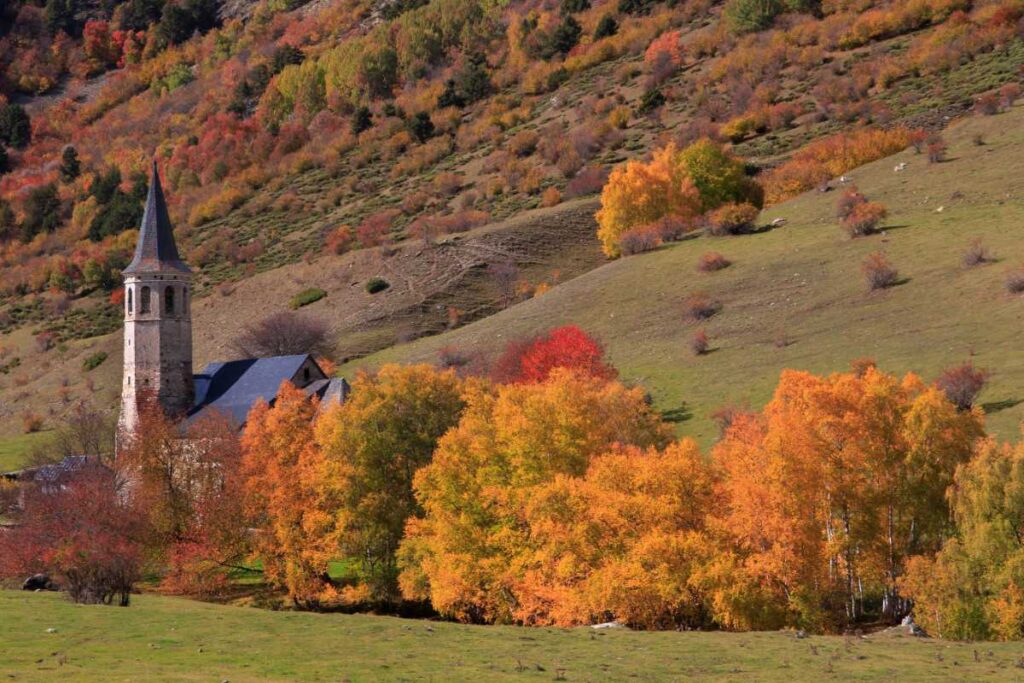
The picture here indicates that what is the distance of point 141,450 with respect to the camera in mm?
68125

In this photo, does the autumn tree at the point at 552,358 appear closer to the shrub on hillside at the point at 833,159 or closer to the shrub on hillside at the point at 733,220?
→ the shrub on hillside at the point at 733,220

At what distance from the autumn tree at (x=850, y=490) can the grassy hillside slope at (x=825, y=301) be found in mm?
11095

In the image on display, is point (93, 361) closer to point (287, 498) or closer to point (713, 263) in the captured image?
point (713, 263)

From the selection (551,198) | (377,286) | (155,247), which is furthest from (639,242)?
(155,247)

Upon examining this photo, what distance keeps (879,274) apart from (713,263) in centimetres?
1541

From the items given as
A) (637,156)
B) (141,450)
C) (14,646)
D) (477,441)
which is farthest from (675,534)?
(637,156)

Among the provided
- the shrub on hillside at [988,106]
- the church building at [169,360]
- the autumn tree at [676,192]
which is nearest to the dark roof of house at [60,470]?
the church building at [169,360]

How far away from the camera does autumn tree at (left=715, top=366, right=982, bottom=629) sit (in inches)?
1833

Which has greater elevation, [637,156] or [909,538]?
[637,156]

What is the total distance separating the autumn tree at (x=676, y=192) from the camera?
116812 millimetres

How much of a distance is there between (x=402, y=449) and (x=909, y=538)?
23.0 metres

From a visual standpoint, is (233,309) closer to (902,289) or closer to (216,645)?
(902,289)

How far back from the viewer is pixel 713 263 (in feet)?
321

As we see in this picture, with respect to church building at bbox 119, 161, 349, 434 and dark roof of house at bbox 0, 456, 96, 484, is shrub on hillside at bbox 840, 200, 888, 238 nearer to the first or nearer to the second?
church building at bbox 119, 161, 349, 434
